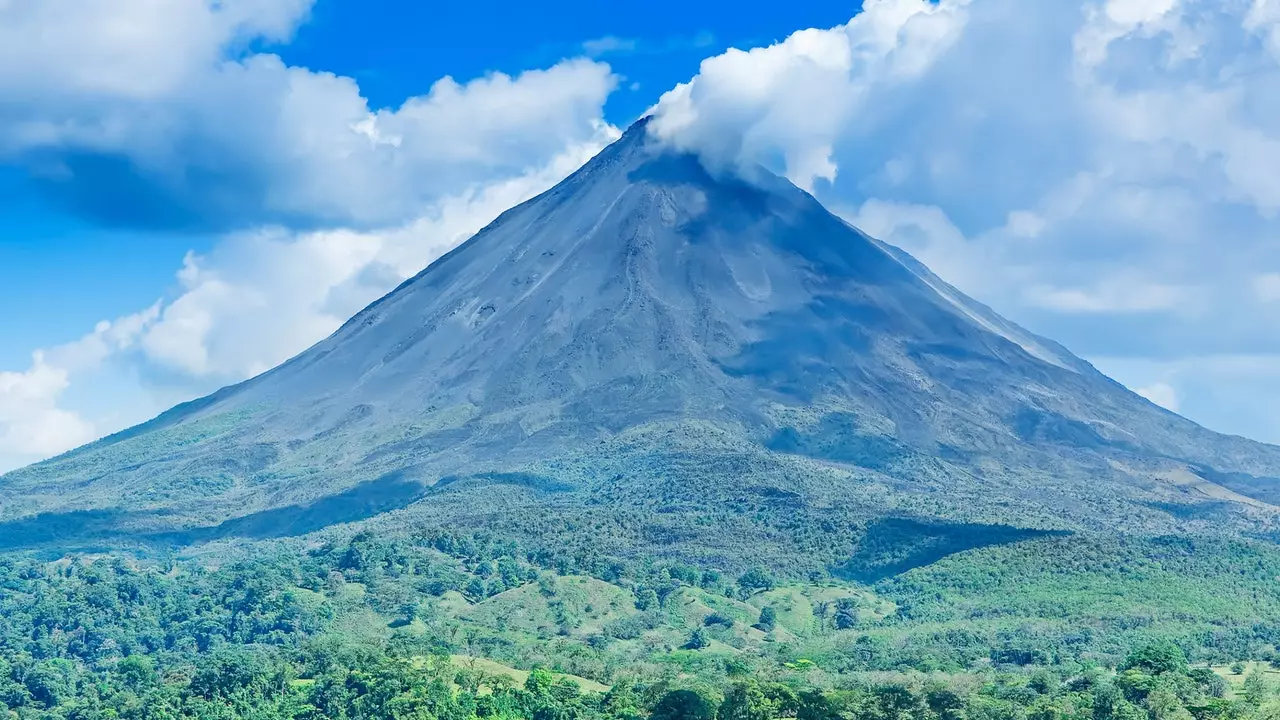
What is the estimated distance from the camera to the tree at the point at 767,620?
98500 millimetres

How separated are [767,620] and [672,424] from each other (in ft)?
158

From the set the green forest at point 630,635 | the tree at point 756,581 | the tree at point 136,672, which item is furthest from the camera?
the tree at point 756,581

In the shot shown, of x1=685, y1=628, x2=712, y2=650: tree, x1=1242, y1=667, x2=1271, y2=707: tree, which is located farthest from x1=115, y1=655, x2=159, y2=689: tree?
x1=1242, y1=667, x2=1271, y2=707: tree

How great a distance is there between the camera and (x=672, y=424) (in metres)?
146

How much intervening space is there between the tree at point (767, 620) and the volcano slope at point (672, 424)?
15.1 m

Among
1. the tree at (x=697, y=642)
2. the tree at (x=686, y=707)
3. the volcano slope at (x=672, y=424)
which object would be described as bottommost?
the tree at (x=686, y=707)

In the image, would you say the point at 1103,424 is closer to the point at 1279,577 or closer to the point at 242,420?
the point at 1279,577

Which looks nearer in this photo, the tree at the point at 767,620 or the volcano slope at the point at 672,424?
the tree at the point at 767,620

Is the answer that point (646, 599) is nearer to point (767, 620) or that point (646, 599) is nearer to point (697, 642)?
point (767, 620)

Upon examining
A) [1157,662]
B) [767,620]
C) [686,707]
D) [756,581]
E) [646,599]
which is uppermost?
[756,581]

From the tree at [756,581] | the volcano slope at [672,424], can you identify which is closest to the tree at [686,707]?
the tree at [756,581]

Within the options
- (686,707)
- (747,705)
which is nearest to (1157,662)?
(747,705)

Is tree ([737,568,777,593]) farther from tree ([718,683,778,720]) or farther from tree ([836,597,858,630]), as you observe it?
tree ([718,683,778,720])

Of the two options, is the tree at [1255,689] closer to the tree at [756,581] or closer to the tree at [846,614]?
the tree at [846,614]
